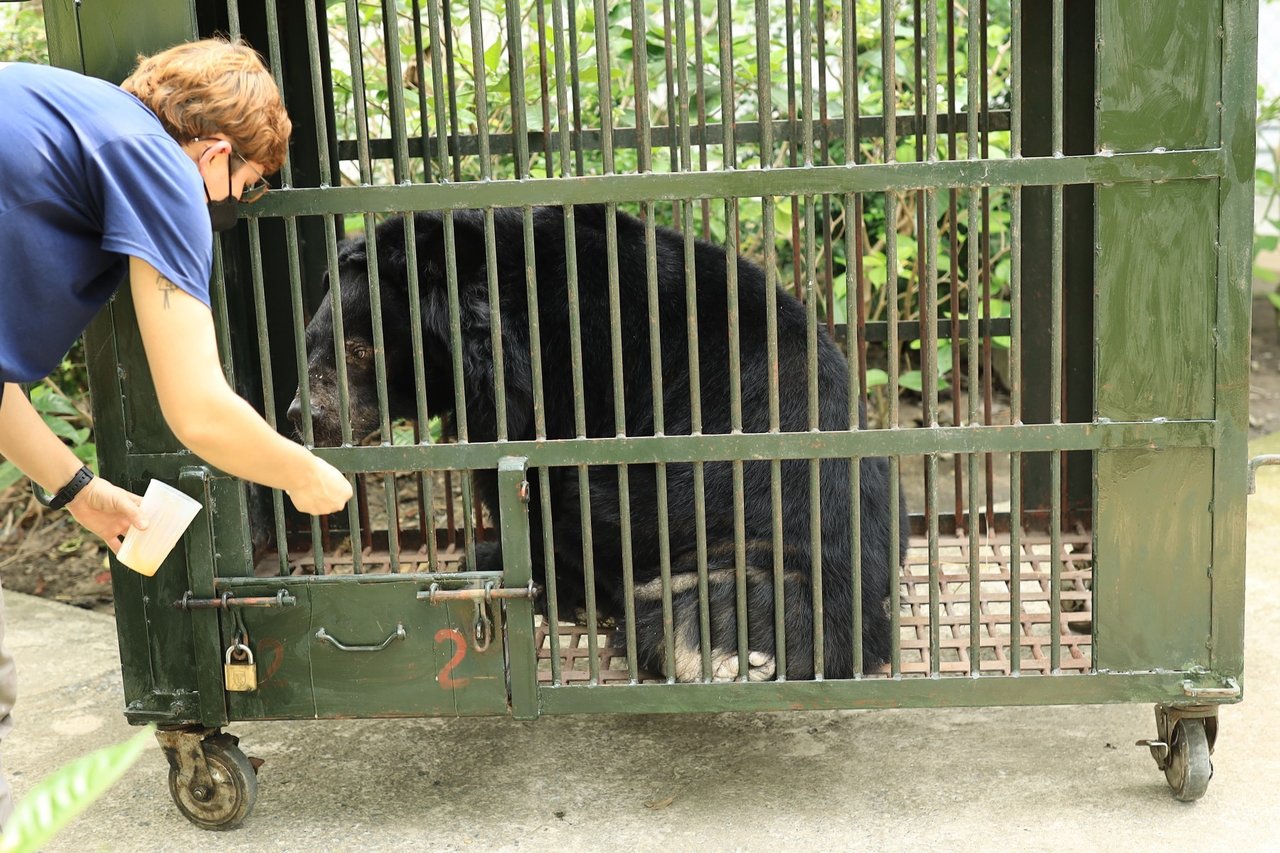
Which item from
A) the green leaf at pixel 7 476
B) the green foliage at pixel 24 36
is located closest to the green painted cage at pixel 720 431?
Answer: the green leaf at pixel 7 476

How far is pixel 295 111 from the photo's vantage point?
3748 mm

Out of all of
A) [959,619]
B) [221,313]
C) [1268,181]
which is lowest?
[959,619]

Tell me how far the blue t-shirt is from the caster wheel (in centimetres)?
229

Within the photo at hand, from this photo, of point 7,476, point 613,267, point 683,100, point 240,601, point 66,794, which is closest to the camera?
point 66,794

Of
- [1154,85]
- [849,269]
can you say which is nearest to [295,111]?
[849,269]

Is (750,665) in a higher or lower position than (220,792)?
higher

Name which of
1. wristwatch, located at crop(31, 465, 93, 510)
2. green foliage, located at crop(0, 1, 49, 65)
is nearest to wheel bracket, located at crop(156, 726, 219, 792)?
wristwatch, located at crop(31, 465, 93, 510)

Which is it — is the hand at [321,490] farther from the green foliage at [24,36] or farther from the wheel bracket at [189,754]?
the green foliage at [24,36]

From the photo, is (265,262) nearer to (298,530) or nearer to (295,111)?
(295,111)

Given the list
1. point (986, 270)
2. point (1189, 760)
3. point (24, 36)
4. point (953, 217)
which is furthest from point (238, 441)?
point (24, 36)

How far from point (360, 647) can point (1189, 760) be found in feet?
6.13

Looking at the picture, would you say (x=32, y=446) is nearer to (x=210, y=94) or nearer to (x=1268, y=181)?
(x=210, y=94)

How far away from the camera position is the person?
2.07m

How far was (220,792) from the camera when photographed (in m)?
3.02
